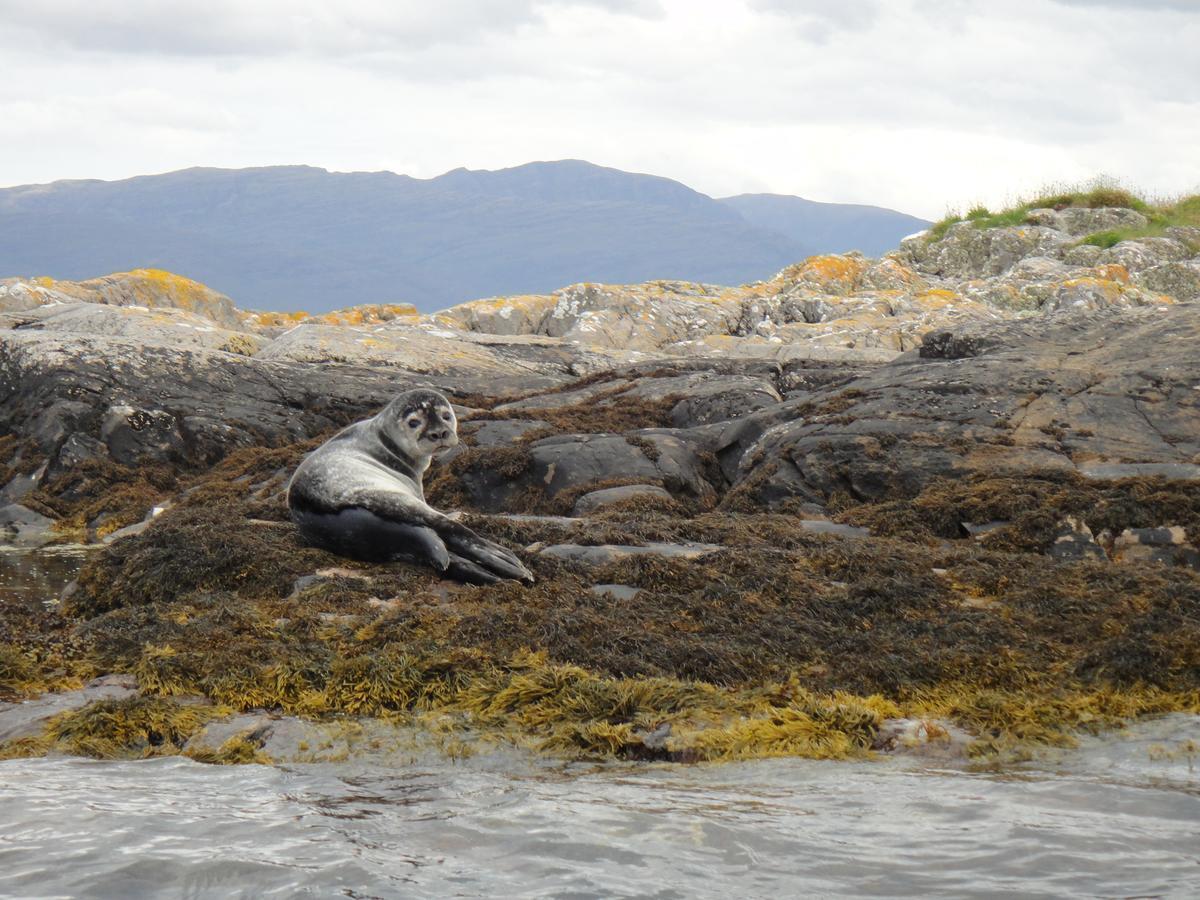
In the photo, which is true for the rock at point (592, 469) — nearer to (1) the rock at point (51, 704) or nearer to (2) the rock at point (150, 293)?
(1) the rock at point (51, 704)

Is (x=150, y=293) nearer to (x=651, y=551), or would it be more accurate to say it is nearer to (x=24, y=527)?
(x=24, y=527)

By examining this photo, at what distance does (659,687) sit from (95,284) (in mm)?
30615

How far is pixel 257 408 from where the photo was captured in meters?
19.7

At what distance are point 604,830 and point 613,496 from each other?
28.8 feet

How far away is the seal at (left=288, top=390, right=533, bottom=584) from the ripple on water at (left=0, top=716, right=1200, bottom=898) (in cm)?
325

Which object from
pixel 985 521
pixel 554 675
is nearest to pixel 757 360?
pixel 985 521

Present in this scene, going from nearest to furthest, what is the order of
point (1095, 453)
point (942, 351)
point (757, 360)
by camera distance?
point (1095, 453) < point (942, 351) < point (757, 360)

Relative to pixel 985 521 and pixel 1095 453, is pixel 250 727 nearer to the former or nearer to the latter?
pixel 985 521

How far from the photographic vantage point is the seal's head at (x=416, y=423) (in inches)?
396

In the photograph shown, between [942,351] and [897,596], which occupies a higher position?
[942,351]

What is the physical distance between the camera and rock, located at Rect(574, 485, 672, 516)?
12.7 metres

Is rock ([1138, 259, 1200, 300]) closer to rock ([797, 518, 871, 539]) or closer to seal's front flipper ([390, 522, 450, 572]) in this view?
rock ([797, 518, 871, 539])

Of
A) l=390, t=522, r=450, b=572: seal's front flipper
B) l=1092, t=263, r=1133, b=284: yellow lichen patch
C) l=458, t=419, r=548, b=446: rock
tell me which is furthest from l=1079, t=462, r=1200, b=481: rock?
l=1092, t=263, r=1133, b=284: yellow lichen patch

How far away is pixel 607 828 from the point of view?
4184mm
